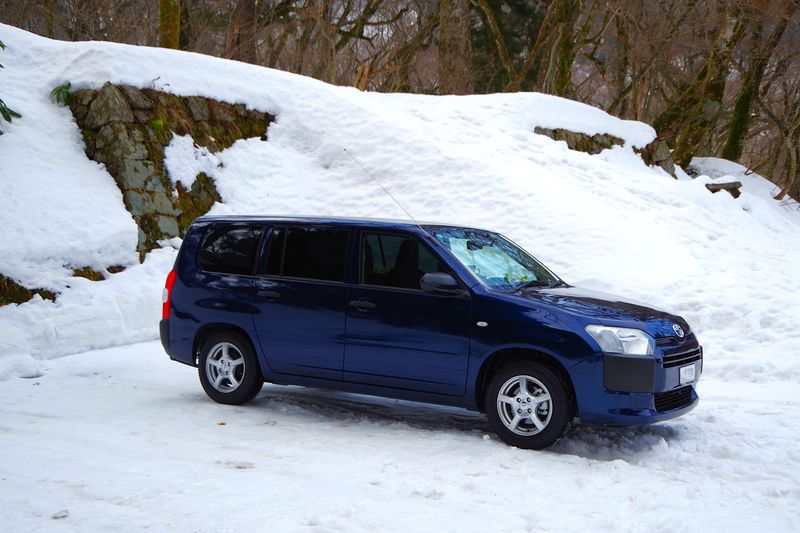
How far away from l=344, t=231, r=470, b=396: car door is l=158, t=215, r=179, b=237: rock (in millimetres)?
5971

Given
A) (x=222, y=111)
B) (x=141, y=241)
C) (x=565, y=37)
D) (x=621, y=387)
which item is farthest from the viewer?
(x=565, y=37)

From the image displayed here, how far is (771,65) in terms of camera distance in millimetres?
24250

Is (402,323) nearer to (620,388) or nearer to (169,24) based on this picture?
(620,388)

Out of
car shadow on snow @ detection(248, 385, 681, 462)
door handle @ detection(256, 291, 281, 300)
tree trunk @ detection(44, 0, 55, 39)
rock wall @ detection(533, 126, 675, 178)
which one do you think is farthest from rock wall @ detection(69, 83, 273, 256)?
tree trunk @ detection(44, 0, 55, 39)

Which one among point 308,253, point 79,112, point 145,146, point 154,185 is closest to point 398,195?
point 154,185

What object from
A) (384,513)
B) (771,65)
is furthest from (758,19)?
(384,513)

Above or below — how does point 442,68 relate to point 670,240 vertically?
above

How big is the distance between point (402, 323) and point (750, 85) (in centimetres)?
2180

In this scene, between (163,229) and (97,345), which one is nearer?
(97,345)

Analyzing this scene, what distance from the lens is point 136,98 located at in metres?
12.2

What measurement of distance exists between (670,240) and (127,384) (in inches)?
330

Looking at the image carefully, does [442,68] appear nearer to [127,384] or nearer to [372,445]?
[127,384]

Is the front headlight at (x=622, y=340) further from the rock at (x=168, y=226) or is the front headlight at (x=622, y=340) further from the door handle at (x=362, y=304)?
the rock at (x=168, y=226)

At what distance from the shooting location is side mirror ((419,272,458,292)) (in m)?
5.66
